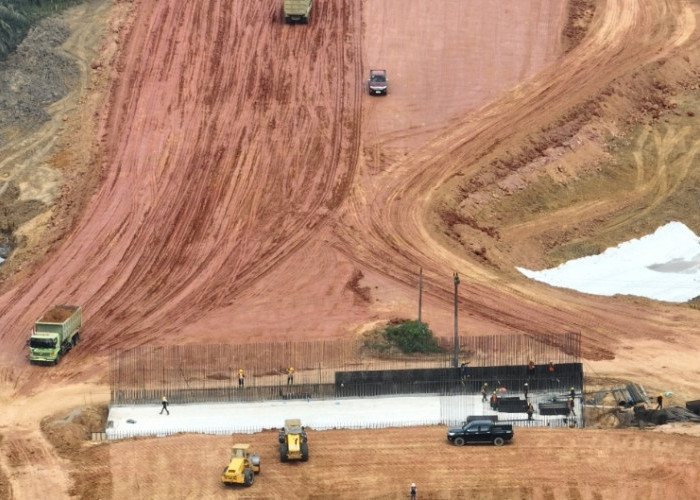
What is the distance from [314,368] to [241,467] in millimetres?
12914

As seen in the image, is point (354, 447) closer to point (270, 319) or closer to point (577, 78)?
point (270, 319)

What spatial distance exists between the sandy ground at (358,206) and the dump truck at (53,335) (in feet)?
2.32

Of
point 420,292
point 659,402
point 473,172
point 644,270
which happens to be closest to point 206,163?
point 473,172

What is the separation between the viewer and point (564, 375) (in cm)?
6525

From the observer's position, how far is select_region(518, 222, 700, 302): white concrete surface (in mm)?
78500

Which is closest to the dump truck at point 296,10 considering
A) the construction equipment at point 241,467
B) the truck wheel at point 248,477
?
the construction equipment at point 241,467

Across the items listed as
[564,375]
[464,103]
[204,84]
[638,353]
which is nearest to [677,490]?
[564,375]

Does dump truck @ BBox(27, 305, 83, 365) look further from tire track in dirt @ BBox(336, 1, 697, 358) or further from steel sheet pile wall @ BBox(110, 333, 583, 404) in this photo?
tire track in dirt @ BBox(336, 1, 697, 358)

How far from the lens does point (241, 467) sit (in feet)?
180

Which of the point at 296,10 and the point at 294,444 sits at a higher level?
the point at 296,10

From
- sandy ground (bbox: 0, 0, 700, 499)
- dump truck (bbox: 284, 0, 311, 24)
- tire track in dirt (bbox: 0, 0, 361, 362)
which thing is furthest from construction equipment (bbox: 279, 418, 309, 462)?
dump truck (bbox: 284, 0, 311, 24)

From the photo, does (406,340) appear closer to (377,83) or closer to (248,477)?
(248,477)

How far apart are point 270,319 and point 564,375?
14955mm

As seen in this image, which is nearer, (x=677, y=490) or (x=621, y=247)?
(x=677, y=490)
